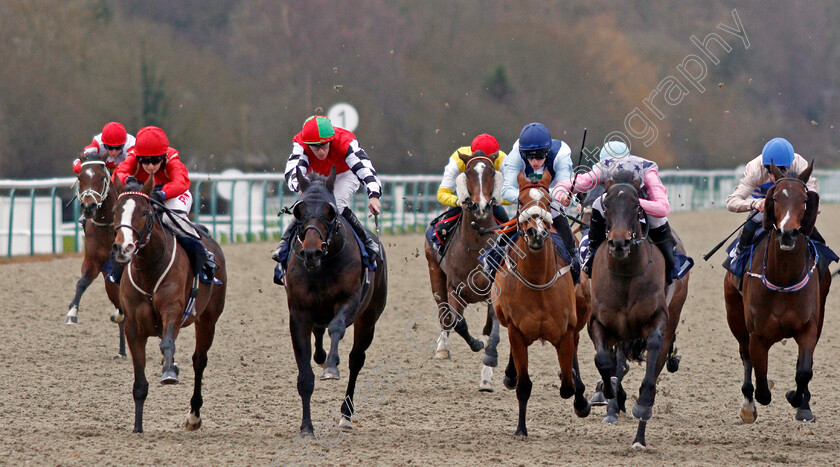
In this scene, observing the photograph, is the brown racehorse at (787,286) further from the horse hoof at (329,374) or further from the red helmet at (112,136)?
the red helmet at (112,136)

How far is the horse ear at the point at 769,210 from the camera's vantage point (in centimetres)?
623

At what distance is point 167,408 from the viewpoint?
729 centimetres

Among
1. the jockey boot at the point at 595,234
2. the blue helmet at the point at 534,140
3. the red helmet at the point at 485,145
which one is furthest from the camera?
the red helmet at the point at 485,145

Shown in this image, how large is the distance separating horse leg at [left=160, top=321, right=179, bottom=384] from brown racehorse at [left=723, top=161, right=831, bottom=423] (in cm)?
343

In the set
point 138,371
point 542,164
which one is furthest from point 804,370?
point 138,371

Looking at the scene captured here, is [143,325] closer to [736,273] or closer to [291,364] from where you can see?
[291,364]

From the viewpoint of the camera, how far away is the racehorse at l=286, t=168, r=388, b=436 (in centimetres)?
616

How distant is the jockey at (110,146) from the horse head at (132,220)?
2.11 m

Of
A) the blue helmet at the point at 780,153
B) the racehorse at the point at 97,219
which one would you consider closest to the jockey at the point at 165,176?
the racehorse at the point at 97,219

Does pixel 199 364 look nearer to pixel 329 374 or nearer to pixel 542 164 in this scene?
pixel 329 374

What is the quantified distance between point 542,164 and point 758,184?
4.58ft

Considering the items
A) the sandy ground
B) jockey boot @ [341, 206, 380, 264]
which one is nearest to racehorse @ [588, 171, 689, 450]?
the sandy ground

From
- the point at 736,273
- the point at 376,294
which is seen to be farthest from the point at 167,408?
the point at 736,273

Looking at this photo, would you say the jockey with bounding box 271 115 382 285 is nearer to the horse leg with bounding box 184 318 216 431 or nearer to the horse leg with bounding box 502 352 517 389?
the horse leg with bounding box 184 318 216 431
